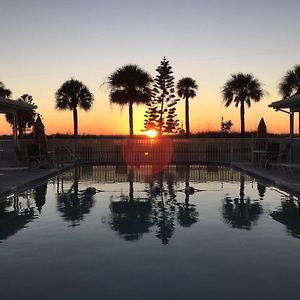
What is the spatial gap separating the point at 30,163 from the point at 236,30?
391 inches

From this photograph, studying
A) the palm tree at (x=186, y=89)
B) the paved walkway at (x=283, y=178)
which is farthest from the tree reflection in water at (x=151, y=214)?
the palm tree at (x=186, y=89)

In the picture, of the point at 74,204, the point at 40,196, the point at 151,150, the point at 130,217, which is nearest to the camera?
the point at 130,217

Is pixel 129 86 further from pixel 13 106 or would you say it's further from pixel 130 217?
pixel 130 217

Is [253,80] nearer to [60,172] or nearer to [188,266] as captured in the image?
[60,172]

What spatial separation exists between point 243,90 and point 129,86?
999 centimetres

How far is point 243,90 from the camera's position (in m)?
35.4

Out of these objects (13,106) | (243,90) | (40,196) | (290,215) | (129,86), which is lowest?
(290,215)

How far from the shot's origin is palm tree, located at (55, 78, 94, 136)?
114ft

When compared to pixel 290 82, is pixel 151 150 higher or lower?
lower

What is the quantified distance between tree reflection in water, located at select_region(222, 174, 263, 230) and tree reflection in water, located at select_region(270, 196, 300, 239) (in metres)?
0.40

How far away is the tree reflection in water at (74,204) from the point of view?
838 centimetres

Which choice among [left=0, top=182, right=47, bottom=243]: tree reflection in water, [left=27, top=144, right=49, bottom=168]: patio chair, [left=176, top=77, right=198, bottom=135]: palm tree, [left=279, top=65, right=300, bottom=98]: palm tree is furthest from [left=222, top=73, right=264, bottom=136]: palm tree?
[left=0, top=182, right=47, bottom=243]: tree reflection in water

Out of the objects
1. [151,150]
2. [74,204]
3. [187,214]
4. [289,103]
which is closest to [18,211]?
[74,204]

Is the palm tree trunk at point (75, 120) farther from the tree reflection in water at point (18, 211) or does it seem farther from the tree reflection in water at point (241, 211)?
the tree reflection in water at point (241, 211)
